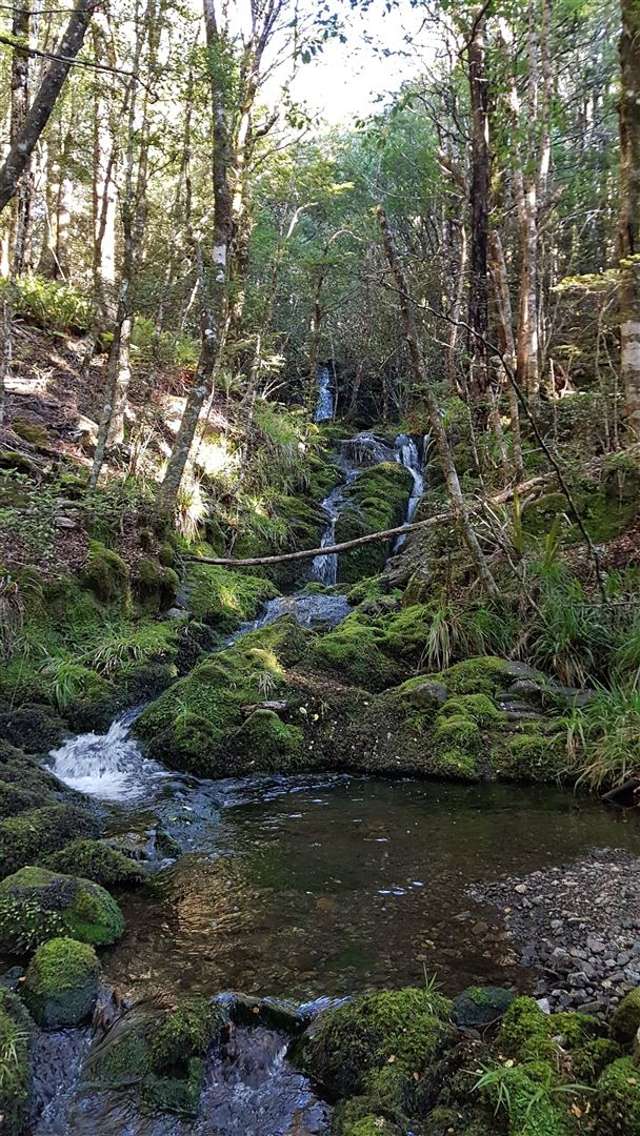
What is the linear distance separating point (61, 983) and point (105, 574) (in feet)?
20.0

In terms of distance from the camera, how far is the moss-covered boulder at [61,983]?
10.5ft

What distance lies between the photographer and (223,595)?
35.7 ft

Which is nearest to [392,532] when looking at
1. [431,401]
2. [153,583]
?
[431,401]

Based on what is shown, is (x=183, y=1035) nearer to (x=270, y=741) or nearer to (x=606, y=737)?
(x=270, y=741)

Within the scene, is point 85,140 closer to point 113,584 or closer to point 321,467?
point 321,467

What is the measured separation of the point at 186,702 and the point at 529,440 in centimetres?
814

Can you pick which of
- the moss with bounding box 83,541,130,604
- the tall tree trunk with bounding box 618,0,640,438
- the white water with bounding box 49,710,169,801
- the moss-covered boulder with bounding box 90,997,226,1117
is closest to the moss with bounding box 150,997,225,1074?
the moss-covered boulder with bounding box 90,997,226,1117

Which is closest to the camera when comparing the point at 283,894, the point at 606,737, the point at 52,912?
the point at 52,912

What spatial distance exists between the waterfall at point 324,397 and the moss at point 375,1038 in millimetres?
20205

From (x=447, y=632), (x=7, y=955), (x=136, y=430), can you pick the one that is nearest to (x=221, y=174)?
(x=136, y=430)

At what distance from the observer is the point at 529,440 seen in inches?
485

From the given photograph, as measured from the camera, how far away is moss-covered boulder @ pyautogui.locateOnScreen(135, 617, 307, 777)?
658cm

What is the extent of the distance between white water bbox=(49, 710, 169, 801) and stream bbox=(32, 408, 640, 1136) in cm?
2

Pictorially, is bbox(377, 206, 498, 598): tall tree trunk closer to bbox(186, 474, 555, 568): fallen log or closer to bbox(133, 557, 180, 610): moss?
bbox(186, 474, 555, 568): fallen log
